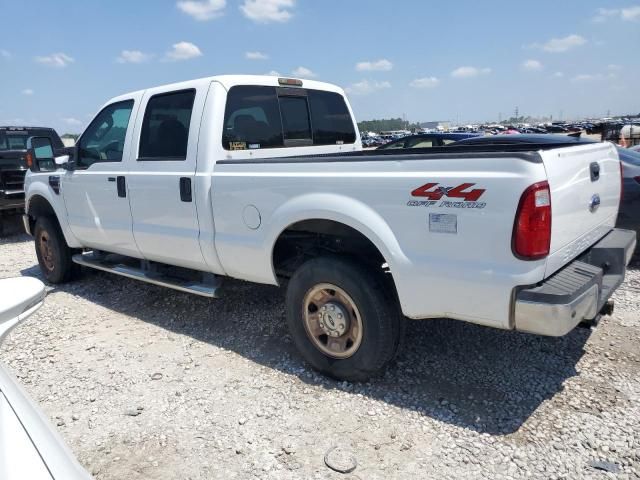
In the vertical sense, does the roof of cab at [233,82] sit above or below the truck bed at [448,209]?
above

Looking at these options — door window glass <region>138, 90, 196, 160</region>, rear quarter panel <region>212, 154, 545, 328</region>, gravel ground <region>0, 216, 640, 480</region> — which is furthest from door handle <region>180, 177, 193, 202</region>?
gravel ground <region>0, 216, 640, 480</region>

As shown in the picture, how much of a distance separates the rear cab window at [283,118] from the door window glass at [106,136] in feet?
4.12

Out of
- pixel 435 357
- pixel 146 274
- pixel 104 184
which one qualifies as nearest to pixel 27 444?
pixel 435 357

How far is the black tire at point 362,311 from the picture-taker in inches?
124

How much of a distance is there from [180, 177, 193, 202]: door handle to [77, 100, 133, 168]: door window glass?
3.56 ft

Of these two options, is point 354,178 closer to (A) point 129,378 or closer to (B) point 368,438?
(B) point 368,438

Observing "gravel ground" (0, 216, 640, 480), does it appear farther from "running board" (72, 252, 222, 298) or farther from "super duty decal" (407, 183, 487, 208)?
"super duty decal" (407, 183, 487, 208)

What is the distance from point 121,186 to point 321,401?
276cm

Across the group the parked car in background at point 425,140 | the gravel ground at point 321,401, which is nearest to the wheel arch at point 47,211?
the gravel ground at point 321,401

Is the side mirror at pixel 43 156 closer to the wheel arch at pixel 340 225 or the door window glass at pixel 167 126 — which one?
the door window glass at pixel 167 126

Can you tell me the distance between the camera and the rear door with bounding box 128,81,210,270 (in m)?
4.02

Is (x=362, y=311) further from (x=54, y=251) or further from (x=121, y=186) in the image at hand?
(x=54, y=251)

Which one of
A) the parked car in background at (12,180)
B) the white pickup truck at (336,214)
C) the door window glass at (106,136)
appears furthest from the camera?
the parked car in background at (12,180)

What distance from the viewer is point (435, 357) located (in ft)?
12.3
